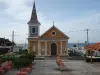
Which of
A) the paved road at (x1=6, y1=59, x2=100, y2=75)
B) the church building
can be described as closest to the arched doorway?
the church building

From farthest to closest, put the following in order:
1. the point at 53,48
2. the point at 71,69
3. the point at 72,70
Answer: the point at 53,48 → the point at 71,69 → the point at 72,70

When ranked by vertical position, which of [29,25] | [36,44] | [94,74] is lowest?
[94,74]

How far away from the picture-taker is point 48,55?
2734 inches

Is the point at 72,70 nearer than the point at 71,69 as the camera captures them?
Yes

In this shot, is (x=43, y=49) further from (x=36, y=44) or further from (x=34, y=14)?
(x=34, y=14)

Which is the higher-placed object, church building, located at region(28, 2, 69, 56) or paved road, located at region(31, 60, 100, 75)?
church building, located at region(28, 2, 69, 56)

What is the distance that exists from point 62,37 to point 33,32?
6.56 m

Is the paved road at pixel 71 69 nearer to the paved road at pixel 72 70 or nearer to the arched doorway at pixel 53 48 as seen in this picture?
the paved road at pixel 72 70

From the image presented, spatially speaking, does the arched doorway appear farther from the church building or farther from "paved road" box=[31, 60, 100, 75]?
"paved road" box=[31, 60, 100, 75]

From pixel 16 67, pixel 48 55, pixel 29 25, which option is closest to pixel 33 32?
pixel 29 25

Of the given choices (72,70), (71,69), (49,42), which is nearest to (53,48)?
(49,42)

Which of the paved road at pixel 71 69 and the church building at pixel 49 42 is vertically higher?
the church building at pixel 49 42

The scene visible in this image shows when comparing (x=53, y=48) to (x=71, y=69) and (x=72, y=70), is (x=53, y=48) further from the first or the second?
(x=72, y=70)

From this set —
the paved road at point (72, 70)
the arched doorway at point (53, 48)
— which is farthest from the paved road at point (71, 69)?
Answer: the arched doorway at point (53, 48)
